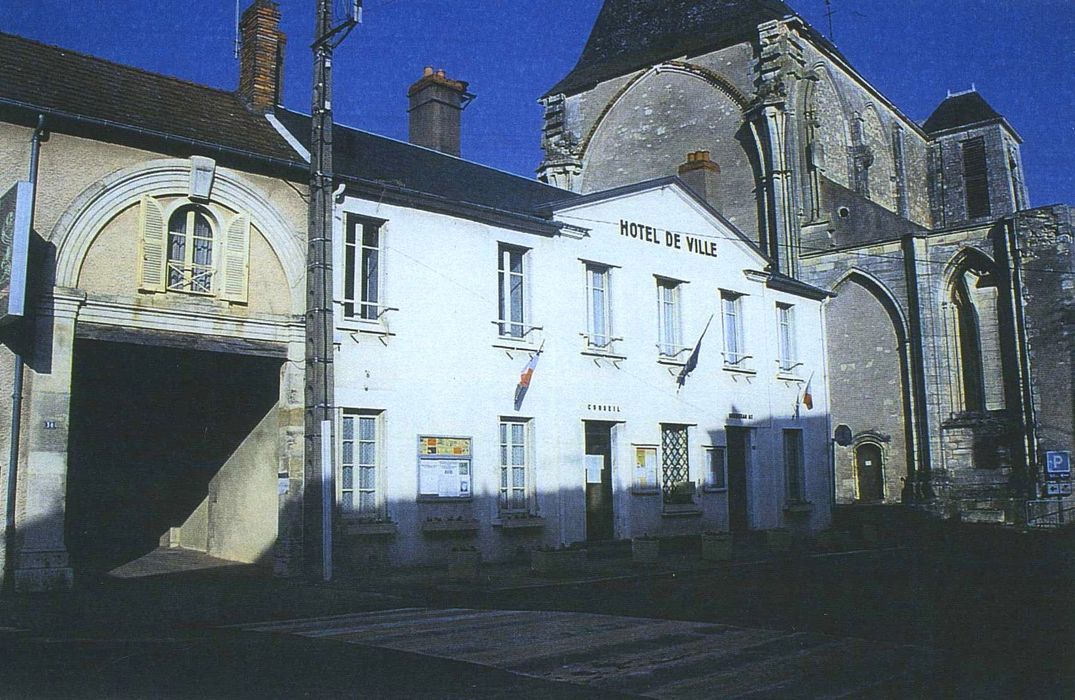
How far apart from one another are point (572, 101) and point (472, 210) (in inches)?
820

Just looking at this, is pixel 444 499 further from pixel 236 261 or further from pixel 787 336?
pixel 787 336

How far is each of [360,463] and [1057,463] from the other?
20452 millimetres

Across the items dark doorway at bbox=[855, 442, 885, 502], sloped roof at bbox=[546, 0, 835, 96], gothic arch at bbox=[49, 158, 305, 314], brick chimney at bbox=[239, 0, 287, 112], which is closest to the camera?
gothic arch at bbox=[49, 158, 305, 314]

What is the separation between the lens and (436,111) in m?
22.9

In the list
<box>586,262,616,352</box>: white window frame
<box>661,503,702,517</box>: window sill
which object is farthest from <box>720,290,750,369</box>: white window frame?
<box>586,262,616,352</box>: white window frame

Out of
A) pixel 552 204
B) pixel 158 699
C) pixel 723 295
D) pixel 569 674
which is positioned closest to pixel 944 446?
pixel 723 295

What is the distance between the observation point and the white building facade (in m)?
15.8

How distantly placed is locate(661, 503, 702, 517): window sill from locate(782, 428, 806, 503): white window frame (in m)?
4.07

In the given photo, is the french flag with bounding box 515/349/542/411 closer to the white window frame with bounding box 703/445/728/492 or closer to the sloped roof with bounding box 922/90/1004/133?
the white window frame with bounding box 703/445/728/492

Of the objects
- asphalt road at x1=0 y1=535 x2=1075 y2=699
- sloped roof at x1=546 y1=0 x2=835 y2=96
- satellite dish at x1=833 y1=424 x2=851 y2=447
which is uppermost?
sloped roof at x1=546 y1=0 x2=835 y2=96

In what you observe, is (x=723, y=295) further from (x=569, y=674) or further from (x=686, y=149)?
(x=569, y=674)

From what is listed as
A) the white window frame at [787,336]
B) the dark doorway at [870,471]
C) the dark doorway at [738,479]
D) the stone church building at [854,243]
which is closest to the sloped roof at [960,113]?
the stone church building at [854,243]

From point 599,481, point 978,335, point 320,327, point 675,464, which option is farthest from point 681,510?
point 978,335

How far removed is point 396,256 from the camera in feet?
53.5
